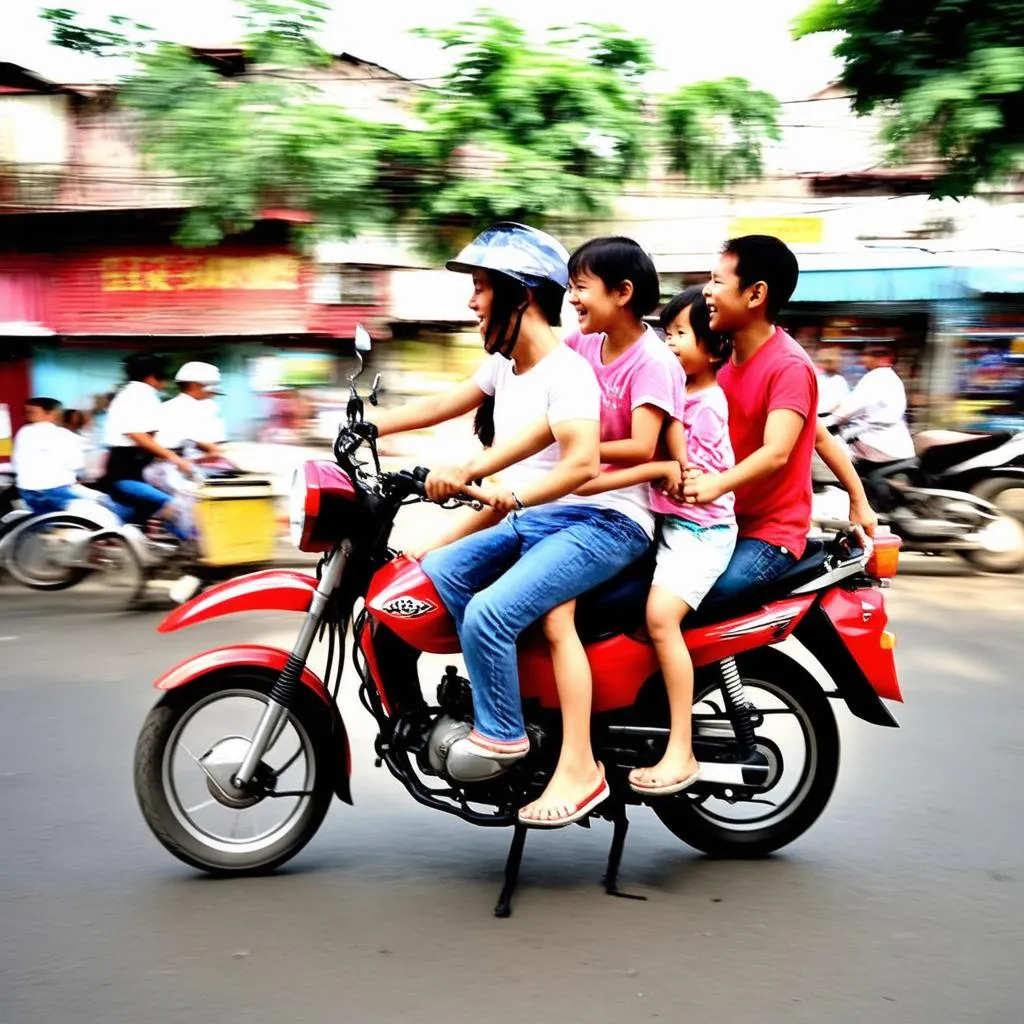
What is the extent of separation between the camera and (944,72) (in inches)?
338

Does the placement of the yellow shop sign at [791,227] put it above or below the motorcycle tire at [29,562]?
above

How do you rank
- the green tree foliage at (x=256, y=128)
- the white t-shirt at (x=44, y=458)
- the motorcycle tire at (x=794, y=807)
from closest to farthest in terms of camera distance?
the motorcycle tire at (x=794, y=807), the white t-shirt at (x=44, y=458), the green tree foliage at (x=256, y=128)

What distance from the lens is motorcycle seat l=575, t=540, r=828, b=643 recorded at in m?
2.82

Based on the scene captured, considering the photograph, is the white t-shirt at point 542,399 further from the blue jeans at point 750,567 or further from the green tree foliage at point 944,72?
the green tree foliage at point 944,72

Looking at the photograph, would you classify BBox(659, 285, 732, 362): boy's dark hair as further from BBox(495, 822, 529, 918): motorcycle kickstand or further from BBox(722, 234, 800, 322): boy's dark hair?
BBox(495, 822, 529, 918): motorcycle kickstand

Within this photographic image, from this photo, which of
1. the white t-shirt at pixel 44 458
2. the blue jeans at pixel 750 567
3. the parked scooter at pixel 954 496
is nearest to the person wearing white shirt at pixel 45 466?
the white t-shirt at pixel 44 458

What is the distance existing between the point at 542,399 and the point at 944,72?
7.47m

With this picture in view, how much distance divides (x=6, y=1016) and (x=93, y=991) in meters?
0.18

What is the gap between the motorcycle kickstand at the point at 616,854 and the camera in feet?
9.50

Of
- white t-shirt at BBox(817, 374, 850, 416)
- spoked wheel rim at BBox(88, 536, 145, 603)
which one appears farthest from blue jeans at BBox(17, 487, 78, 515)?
white t-shirt at BBox(817, 374, 850, 416)

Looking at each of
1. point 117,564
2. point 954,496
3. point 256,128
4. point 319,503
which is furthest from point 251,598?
point 256,128

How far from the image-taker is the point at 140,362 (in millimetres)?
6625

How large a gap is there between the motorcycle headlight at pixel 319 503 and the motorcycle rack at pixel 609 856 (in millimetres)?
887

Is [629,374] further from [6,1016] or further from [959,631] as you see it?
[959,631]
